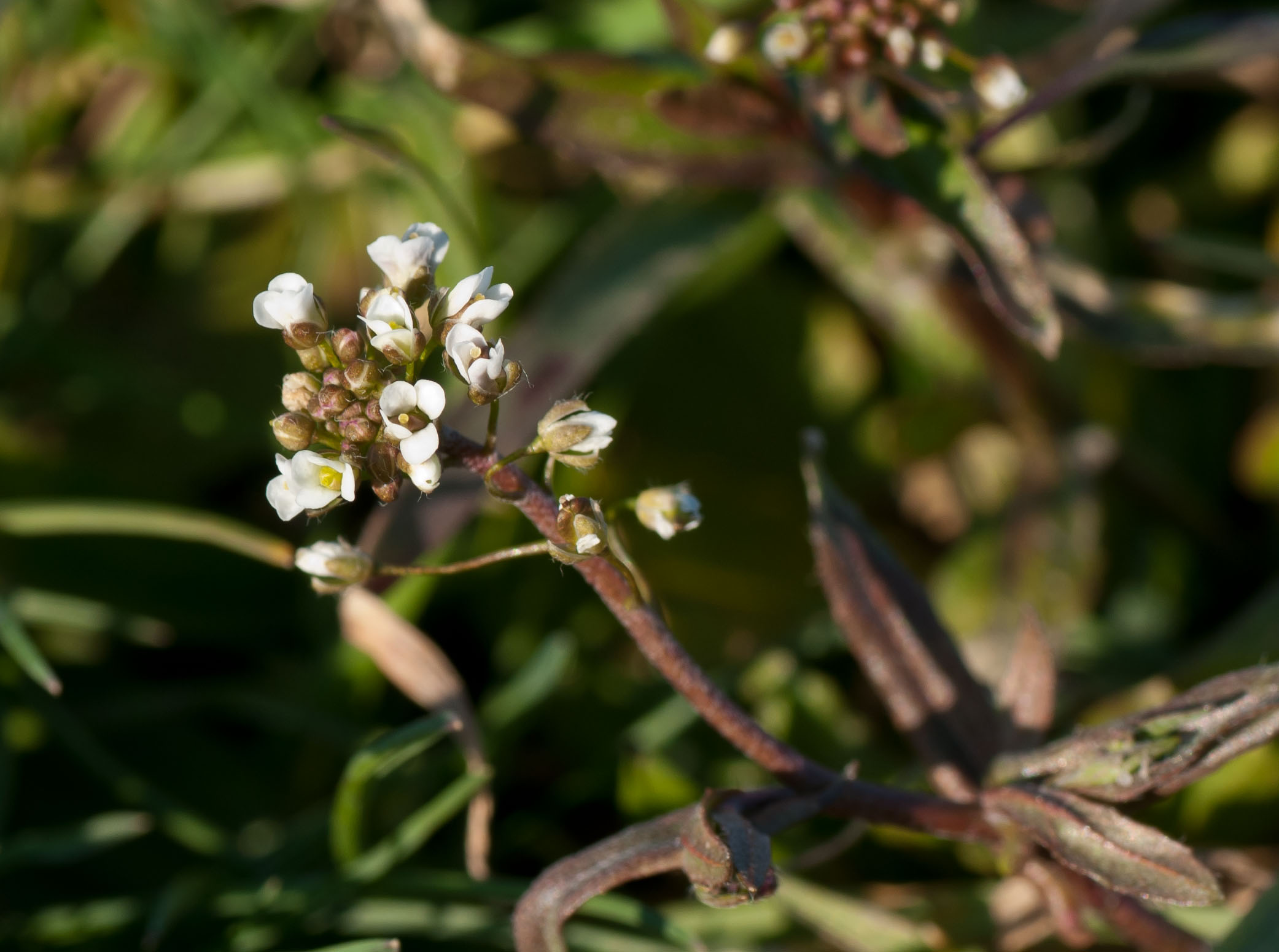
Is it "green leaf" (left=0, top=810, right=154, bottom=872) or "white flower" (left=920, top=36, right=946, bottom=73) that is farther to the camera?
"green leaf" (left=0, top=810, right=154, bottom=872)

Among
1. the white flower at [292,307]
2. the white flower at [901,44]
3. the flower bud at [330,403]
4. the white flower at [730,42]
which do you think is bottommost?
the flower bud at [330,403]

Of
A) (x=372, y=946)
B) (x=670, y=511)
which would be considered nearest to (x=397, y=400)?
(x=670, y=511)

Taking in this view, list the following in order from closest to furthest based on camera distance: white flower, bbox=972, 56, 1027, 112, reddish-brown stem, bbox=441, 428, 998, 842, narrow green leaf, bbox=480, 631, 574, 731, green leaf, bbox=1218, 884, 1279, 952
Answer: reddish-brown stem, bbox=441, 428, 998, 842 < green leaf, bbox=1218, 884, 1279, 952 < white flower, bbox=972, 56, 1027, 112 < narrow green leaf, bbox=480, 631, 574, 731

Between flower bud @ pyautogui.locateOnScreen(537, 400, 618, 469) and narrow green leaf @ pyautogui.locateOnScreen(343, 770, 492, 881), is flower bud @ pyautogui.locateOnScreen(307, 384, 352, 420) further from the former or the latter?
narrow green leaf @ pyautogui.locateOnScreen(343, 770, 492, 881)

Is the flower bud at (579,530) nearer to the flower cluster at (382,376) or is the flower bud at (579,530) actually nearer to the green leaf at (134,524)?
the flower cluster at (382,376)

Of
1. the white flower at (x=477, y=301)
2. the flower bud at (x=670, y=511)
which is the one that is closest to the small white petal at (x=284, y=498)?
the white flower at (x=477, y=301)

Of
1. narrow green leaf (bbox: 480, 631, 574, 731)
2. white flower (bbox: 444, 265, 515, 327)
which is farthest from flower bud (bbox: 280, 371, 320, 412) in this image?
narrow green leaf (bbox: 480, 631, 574, 731)
